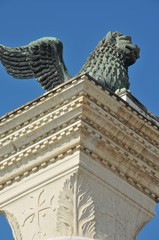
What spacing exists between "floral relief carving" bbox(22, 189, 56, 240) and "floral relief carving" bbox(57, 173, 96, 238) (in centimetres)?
22

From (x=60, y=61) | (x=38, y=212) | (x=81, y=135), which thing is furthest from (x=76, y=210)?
(x=60, y=61)

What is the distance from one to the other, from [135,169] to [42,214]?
169 cm

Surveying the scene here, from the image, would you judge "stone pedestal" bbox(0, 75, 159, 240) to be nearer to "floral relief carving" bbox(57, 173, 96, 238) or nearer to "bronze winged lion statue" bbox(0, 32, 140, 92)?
"floral relief carving" bbox(57, 173, 96, 238)

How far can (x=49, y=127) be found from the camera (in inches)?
579

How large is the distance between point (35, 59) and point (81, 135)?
176 inches

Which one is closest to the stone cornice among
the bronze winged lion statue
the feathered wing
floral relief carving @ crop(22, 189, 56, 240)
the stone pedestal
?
the stone pedestal

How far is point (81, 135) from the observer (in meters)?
14.4

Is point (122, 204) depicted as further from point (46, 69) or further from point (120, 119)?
point (46, 69)

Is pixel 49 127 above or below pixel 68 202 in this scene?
above

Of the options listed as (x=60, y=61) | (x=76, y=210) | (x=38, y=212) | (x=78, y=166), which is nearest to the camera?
(x=76, y=210)

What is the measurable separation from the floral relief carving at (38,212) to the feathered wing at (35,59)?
423 cm

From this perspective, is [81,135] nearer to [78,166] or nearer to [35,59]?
[78,166]

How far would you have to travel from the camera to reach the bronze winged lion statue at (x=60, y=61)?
56.0ft

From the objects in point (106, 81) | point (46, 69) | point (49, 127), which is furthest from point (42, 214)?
point (46, 69)
